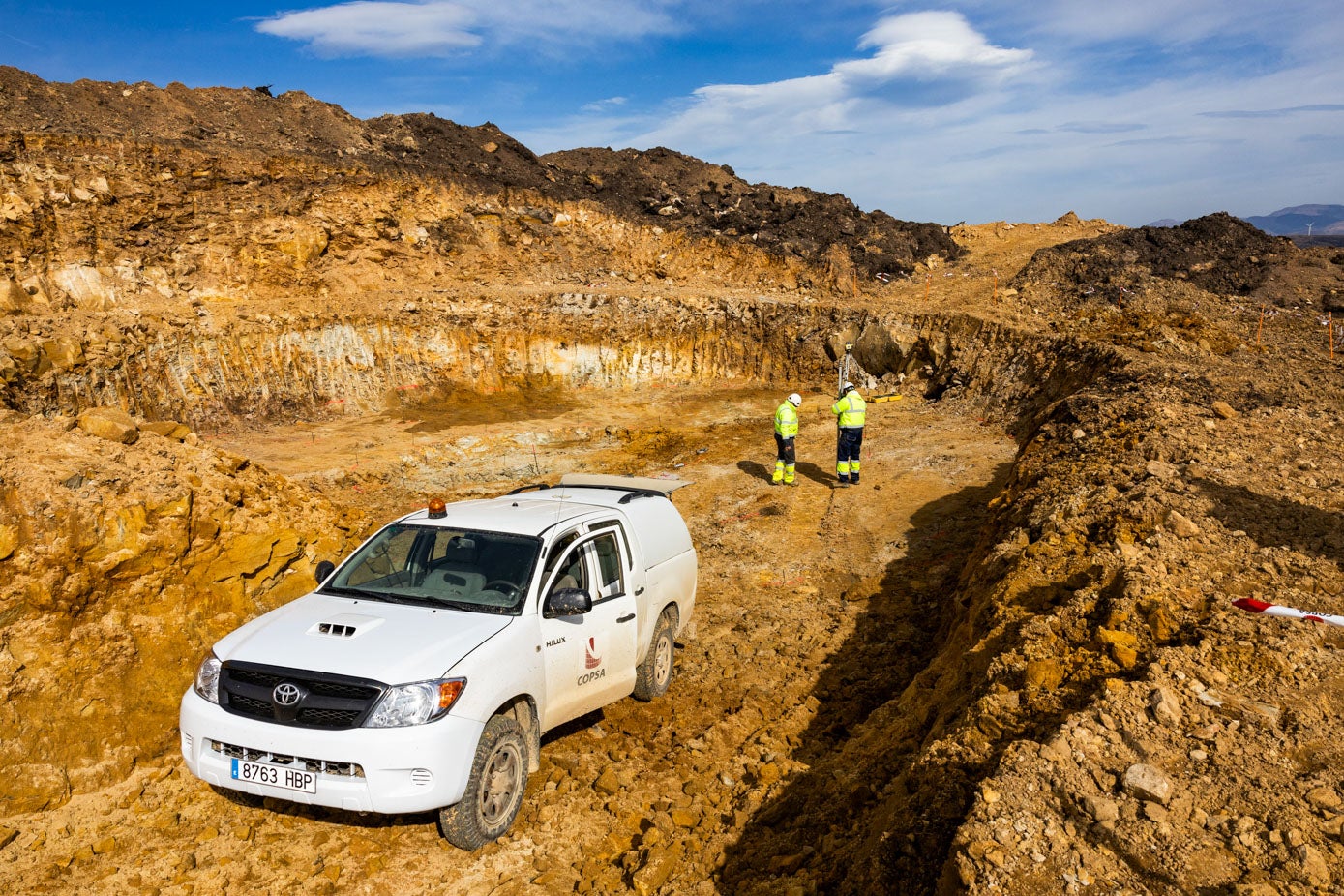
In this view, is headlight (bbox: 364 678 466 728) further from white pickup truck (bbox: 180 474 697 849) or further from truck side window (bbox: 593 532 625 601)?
truck side window (bbox: 593 532 625 601)

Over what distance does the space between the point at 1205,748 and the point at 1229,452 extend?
5805mm

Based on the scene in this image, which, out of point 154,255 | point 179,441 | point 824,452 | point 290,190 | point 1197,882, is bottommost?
point 824,452

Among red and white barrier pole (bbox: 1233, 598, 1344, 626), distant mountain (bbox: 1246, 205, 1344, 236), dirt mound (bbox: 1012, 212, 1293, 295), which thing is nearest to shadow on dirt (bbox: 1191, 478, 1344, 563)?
red and white barrier pole (bbox: 1233, 598, 1344, 626)

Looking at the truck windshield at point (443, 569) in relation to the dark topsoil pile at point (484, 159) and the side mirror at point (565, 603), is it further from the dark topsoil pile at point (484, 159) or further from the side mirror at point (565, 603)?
the dark topsoil pile at point (484, 159)

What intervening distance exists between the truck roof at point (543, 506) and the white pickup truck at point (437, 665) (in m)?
0.03

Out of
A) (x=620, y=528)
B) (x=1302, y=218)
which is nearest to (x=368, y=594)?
(x=620, y=528)

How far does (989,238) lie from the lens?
33.1 meters

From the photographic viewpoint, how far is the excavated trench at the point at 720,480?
196 inches

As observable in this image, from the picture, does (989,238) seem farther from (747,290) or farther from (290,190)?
(290,190)

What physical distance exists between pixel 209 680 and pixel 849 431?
418 inches

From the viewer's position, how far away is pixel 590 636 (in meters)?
5.66

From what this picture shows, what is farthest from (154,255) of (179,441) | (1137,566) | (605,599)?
(1137,566)

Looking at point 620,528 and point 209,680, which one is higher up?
point 620,528

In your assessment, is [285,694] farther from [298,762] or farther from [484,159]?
[484,159]
